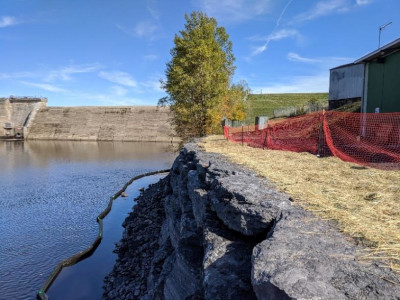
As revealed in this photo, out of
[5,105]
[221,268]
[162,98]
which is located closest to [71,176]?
[162,98]

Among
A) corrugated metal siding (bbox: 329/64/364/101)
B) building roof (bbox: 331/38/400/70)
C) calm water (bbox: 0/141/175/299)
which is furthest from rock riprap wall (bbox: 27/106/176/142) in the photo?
building roof (bbox: 331/38/400/70)

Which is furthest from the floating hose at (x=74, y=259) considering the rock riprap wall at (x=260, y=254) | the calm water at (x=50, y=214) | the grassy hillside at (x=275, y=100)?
the grassy hillside at (x=275, y=100)

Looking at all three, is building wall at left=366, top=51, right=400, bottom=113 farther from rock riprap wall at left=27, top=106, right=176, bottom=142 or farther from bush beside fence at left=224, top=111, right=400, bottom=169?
rock riprap wall at left=27, top=106, right=176, bottom=142

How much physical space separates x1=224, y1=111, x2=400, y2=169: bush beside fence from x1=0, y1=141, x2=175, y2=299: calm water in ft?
25.2

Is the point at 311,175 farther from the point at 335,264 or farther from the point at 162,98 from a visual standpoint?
the point at 162,98

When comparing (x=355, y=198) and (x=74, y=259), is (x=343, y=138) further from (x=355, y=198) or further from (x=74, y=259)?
(x=74, y=259)

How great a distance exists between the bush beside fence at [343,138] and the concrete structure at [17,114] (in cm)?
5840

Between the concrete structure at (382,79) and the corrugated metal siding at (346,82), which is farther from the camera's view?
the corrugated metal siding at (346,82)

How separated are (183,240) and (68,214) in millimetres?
11703

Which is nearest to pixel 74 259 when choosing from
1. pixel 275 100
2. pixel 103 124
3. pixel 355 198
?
pixel 355 198

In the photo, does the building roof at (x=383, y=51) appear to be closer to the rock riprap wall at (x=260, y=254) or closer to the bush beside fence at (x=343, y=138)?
the bush beside fence at (x=343, y=138)

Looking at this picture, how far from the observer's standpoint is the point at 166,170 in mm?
→ 26391

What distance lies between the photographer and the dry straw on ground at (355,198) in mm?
2758

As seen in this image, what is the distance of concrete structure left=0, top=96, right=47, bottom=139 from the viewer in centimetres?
6112
